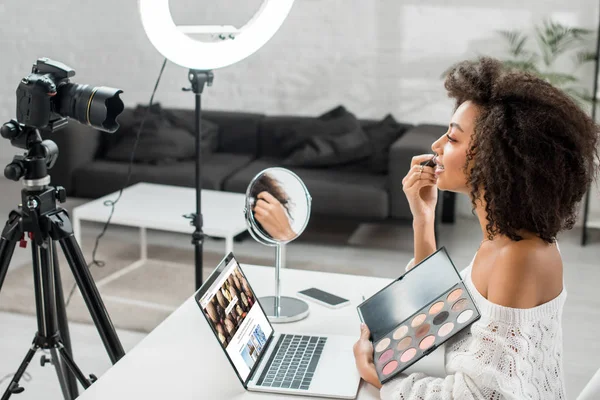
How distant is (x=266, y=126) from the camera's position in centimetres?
486

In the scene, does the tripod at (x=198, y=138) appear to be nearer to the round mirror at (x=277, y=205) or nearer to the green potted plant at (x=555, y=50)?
the round mirror at (x=277, y=205)

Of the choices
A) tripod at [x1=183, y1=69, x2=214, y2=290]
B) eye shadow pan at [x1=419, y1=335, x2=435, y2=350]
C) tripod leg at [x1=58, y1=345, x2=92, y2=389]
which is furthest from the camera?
tripod at [x1=183, y1=69, x2=214, y2=290]

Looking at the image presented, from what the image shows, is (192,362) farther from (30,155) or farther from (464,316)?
(30,155)

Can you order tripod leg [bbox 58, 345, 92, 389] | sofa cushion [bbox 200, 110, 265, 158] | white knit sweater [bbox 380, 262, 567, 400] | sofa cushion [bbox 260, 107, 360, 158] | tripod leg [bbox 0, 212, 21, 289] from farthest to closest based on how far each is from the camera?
sofa cushion [bbox 200, 110, 265, 158] < sofa cushion [bbox 260, 107, 360, 158] < tripod leg [bbox 58, 345, 92, 389] < tripod leg [bbox 0, 212, 21, 289] < white knit sweater [bbox 380, 262, 567, 400]

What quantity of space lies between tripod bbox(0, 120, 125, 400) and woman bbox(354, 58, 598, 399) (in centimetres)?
81

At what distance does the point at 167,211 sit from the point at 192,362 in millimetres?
2197

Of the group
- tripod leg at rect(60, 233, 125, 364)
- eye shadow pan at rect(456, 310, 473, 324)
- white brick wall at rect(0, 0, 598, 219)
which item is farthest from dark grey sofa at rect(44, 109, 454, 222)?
eye shadow pan at rect(456, 310, 473, 324)

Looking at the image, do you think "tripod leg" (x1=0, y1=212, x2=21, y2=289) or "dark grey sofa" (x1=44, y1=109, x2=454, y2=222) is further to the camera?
"dark grey sofa" (x1=44, y1=109, x2=454, y2=222)

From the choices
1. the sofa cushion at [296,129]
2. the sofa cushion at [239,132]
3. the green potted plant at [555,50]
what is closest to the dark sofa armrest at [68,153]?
the sofa cushion at [239,132]

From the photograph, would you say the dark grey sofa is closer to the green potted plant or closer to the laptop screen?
the green potted plant

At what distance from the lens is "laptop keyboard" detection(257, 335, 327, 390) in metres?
1.39

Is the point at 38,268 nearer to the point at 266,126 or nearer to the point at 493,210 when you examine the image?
the point at 493,210

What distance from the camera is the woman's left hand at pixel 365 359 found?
4.56ft

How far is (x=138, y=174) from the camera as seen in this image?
4.55 m
